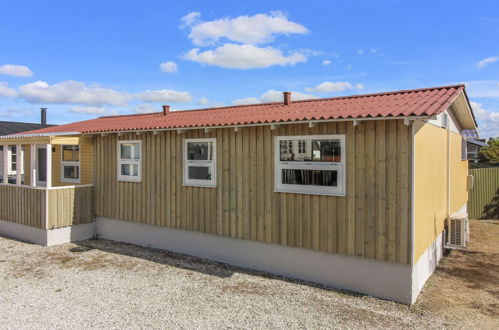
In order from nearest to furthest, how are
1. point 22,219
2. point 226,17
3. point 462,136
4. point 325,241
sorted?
point 325,241 → point 22,219 → point 226,17 → point 462,136

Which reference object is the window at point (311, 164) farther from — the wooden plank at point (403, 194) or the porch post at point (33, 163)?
the porch post at point (33, 163)

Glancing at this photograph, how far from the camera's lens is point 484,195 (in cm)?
1291

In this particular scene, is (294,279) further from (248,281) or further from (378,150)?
(378,150)

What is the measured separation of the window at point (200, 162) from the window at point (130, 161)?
1.58 metres

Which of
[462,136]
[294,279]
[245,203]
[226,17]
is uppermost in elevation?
[226,17]

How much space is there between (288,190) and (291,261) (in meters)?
1.32

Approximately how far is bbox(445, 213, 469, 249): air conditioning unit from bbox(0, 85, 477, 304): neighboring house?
7.9 inches

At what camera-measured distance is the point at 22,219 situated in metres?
8.96

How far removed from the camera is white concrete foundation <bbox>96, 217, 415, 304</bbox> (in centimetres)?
516

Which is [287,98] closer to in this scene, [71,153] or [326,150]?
[326,150]

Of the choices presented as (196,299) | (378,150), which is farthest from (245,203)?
(378,150)

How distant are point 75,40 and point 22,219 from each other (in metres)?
7.16

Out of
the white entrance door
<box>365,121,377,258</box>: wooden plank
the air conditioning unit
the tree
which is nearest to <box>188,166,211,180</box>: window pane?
<box>365,121,377,258</box>: wooden plank

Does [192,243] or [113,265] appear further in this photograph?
[192,243]
